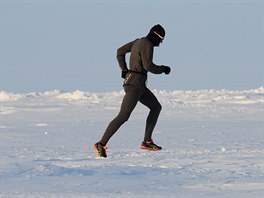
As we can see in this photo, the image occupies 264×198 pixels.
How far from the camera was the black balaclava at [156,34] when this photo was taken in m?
10.1

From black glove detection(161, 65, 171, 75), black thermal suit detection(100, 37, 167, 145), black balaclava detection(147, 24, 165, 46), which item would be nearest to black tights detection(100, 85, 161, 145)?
black thermal suit detection(100, 37, 167, 145)

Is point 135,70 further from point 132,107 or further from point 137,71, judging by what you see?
point 132,107

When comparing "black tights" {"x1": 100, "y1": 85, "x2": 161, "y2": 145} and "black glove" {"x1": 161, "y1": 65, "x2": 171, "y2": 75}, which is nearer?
"black glove" {"x1": 161, "y1": 65, "x2": 171, "y2": 75}

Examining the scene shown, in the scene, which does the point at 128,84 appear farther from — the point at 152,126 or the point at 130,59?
the point at 152,126

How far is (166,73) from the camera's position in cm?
1027

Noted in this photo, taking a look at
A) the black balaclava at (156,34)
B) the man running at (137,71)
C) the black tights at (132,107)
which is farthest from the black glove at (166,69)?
the black tights at (132,107)

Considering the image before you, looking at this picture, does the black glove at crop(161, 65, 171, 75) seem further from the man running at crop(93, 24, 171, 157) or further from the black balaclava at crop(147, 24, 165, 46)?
the black balaclava at crop(147, 24, 165, 46)

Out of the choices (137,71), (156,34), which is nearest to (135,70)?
(137,71)

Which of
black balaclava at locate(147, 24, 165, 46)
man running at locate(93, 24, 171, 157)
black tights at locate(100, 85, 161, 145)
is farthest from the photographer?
black tights at locate(100, 85, 161, 145)

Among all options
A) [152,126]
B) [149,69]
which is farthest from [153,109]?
[149,69]

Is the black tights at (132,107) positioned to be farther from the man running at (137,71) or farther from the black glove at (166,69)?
the black glove at (166,69)

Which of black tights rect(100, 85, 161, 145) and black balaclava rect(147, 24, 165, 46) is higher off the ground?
black balaclava rect(147, 24, 165, 46)

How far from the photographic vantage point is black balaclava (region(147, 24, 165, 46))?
10125 millimetres

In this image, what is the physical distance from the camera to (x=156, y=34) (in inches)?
400
